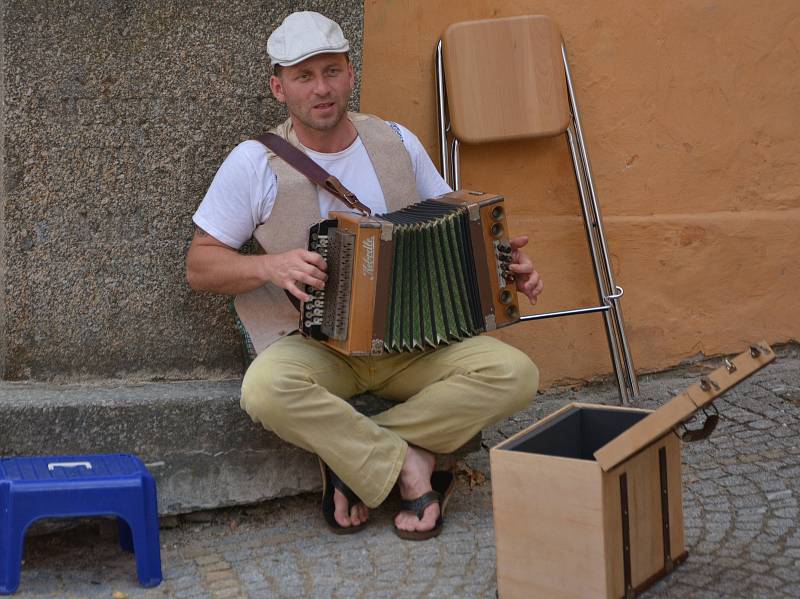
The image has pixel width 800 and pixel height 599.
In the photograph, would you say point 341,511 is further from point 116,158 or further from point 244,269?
point 116,158

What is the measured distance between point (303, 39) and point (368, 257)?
0.72 m

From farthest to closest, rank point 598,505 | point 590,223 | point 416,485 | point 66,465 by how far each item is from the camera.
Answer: point 590,223
point 416,485
point 66,465
point 598,505

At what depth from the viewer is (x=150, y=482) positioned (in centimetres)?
306

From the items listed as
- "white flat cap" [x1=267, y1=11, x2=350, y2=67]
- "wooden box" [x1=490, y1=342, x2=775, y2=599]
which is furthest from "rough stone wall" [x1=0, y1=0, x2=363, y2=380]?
"wooden box" [x1=490, y1=342, x2=775, y2=599]

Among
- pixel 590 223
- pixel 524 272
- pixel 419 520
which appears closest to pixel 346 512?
pixel 419 520

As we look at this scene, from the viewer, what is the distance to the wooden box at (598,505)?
8.49ft

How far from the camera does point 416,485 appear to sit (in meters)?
3.40

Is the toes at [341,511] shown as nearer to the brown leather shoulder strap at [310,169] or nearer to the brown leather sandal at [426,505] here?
the brown leather sandal at [426,505]

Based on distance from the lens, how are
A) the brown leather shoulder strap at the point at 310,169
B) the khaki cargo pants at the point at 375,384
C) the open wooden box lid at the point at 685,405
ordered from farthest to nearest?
1. the brown leather shoulder strap at the point at 310,169
2. the khaki cargo pants at the point at 375,384
3. the open wooden box lid at the point at 685,405

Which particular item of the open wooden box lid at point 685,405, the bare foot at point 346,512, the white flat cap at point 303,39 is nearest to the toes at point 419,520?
the bare foot at point 346,512

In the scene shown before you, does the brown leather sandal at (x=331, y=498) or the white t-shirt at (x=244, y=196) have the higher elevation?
the white t-shirt at (x=244, y=196)

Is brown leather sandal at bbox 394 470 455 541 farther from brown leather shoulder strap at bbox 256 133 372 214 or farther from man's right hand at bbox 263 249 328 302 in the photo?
brown leather shoulder strap at bbox 256 133 372 214

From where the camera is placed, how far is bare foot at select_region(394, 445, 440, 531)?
11.0 ft

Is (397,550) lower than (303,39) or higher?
lower
